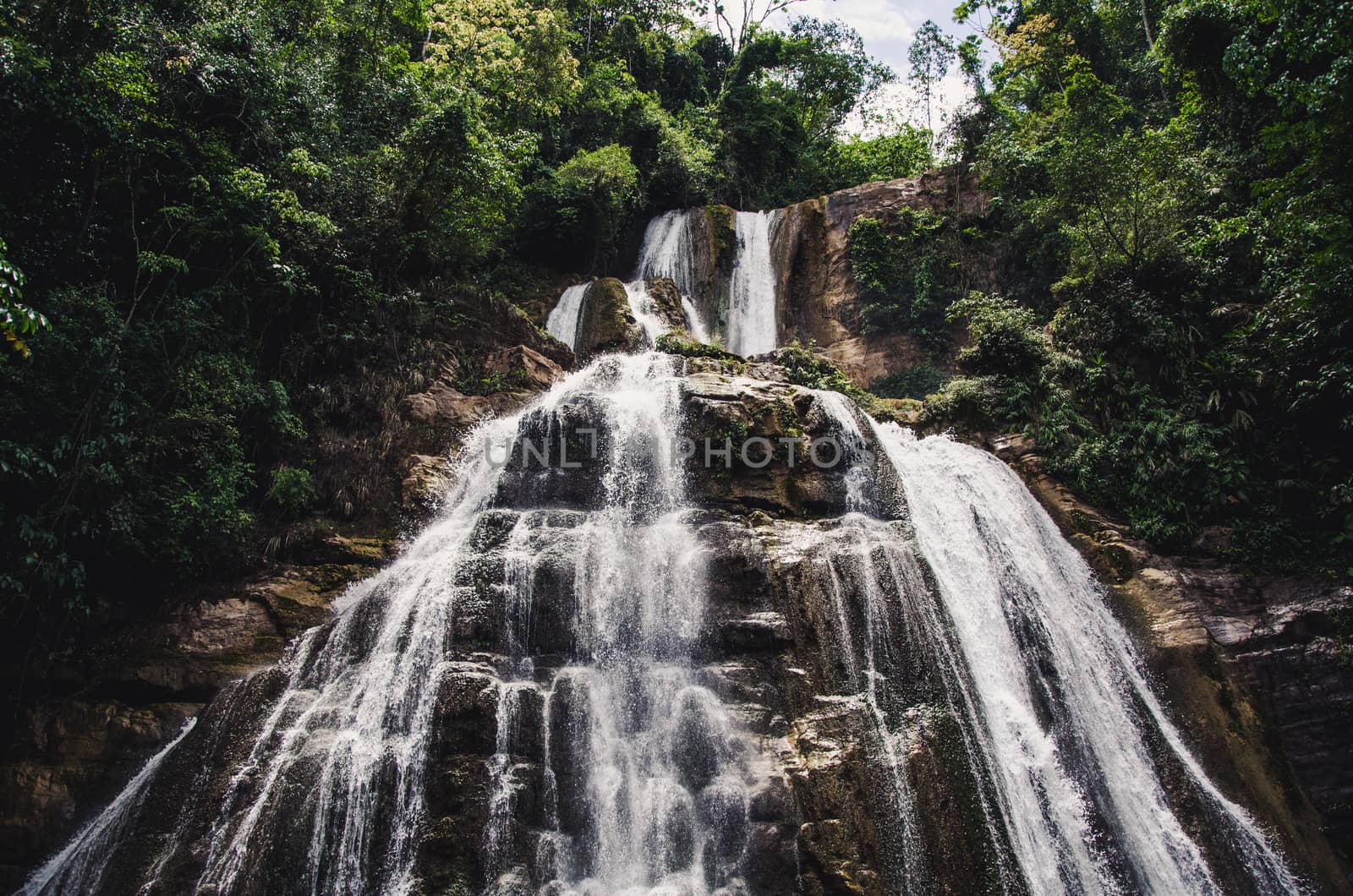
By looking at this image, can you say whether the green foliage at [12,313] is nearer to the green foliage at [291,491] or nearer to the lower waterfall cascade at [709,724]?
the lower waterfall cascade at [709,724]

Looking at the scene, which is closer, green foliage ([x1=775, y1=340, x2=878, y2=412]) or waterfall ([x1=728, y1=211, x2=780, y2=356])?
green foliage ([x1=775, y1=340, x2=878, y2=412])

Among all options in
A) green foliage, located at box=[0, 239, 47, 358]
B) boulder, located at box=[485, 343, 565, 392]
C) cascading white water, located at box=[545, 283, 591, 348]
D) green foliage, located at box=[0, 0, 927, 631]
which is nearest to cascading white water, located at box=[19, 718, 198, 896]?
green foliage, located at box=[0, 0, 927, 631]

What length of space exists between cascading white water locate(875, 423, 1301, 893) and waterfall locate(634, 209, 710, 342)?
36.1 ft

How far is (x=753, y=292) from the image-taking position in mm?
22328

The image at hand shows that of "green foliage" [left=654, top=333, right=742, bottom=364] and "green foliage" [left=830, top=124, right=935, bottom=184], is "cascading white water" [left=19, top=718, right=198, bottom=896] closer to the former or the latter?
"green foliage" [left=654, top=333, right=742, bottom=364]

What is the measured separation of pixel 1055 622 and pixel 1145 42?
1112 inches

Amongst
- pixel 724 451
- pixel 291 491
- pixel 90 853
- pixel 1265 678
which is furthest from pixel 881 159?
pixel 90 853

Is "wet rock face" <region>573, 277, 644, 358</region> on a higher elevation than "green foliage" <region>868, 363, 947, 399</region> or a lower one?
higher

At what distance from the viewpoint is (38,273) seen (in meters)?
10.5

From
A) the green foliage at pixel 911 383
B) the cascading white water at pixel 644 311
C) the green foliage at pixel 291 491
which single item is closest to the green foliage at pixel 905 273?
the green foliage at pixel 911 383

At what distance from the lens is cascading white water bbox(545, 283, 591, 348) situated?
61.9ft

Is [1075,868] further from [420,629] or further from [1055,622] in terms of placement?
[420,629]

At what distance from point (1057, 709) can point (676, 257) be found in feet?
58.5

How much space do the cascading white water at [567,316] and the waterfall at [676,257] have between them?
10.8 ft
